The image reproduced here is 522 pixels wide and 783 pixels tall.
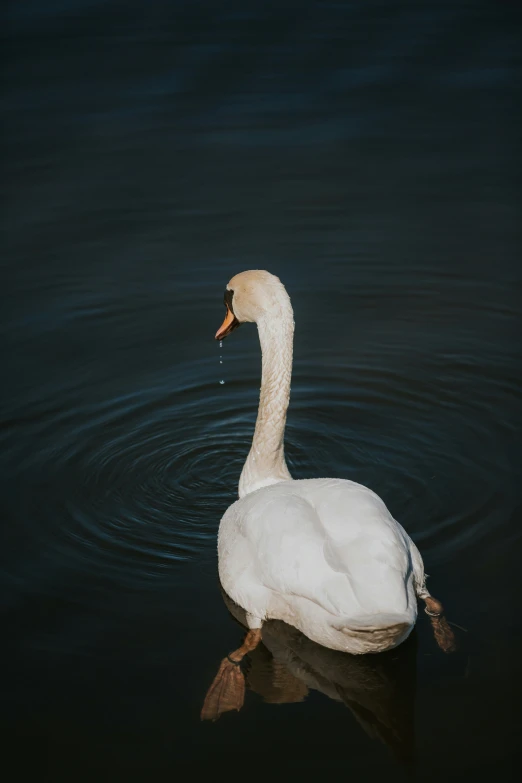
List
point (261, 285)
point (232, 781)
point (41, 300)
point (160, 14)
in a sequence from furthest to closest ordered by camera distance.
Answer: point (160, 14)
point (41, 300)
point (261, 285)
point (232, 781)

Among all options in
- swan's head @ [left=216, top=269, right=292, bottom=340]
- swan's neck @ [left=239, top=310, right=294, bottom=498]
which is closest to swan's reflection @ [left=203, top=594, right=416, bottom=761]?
swan's neck @ [left=239, top=310, right=294, bottom=498]

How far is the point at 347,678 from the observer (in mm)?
5574

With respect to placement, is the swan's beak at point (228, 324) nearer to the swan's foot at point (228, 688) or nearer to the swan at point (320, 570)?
the swan at point (320, 570)

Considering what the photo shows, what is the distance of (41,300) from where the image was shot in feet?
33.3

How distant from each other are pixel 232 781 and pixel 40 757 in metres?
0.98

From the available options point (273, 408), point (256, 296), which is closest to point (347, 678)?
point (273, 408)

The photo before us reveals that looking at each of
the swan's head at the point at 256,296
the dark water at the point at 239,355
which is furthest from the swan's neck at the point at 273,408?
the dark water at the point at 239,355

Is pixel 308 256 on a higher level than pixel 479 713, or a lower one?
Result: higher

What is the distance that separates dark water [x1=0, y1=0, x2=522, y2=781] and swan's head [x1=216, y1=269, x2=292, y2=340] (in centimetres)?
118

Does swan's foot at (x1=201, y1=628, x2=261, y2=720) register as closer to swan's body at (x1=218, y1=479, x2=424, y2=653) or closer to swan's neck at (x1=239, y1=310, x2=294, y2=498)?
swan's body at (x1=218, y1=479, x2=424, y2=653)

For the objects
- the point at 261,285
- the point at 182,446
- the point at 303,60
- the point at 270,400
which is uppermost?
the point at 303,60

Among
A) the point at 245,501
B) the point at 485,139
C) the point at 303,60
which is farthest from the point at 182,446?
the point at 303,60

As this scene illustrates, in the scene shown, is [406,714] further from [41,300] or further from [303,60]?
[303,60]

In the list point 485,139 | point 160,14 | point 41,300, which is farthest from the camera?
point 160,14
